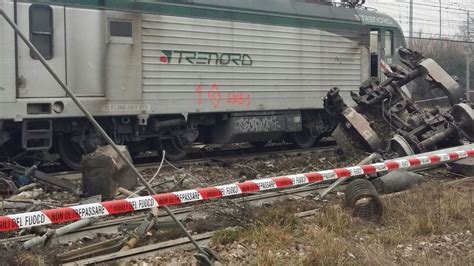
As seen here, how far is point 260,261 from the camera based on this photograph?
4.92 metres

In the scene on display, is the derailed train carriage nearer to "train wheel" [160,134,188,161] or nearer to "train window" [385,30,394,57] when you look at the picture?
"train wheel" [160,134,188,161]

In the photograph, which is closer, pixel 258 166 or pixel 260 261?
pixel 260 261

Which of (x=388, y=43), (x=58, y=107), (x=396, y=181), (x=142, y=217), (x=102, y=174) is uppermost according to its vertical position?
(x=388, y=43)

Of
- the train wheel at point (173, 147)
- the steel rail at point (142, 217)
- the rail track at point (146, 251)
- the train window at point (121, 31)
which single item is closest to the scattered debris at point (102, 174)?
the steel rail at point (142, 217)

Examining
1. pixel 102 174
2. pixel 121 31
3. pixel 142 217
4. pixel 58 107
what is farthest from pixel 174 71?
pixel 142 217

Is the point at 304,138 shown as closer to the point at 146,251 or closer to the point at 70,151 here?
the point at 70,151

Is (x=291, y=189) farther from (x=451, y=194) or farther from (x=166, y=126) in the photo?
(x=166, y=126)

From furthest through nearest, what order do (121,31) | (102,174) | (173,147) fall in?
(173,147) < (121,31) < (102,174)

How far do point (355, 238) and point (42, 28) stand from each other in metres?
6.37

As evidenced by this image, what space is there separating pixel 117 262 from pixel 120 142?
625cm

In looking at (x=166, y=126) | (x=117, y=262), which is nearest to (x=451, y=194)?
(x=117, y=262)

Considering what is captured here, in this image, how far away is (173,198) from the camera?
5.56 meters

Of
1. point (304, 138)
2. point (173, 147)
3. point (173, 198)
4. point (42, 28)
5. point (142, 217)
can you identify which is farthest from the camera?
point (304, 138)

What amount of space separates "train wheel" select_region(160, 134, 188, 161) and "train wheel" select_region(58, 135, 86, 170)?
1795 mm
